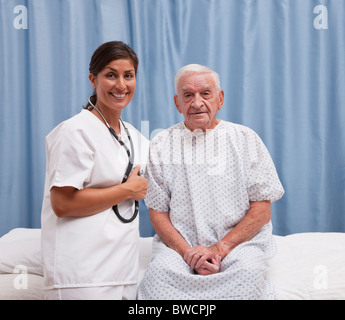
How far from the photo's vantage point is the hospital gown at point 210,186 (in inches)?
62.1

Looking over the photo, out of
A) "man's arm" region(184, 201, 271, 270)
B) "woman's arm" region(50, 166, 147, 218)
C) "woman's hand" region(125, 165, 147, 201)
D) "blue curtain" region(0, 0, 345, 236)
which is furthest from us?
"blue curtain" region(0, 0, 345, 236)

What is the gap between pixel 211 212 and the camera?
162 centimetres

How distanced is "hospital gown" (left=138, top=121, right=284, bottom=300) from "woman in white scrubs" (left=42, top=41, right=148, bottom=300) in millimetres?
183

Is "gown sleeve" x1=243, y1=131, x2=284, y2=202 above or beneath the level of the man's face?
beneath

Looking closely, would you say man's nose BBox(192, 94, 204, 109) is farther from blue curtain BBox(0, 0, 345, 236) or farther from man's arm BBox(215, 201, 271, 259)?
blue curtain BBox(0, 0, 345, 236)

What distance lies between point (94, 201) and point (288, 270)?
0.88 meters

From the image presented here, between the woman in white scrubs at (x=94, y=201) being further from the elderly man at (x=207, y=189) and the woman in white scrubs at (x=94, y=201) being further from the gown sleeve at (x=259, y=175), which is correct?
the gown sleeve at (x=259, y=175)

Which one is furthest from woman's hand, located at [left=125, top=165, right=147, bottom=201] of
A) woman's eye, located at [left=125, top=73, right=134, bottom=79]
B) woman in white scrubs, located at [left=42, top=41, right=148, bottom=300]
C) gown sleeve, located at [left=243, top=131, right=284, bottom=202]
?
gown sleeve, located at [left=243, top=131, right=284, bottom=202]

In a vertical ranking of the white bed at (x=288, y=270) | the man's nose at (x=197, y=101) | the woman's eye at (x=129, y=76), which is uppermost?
the woman's eye at (x=129, y=76)

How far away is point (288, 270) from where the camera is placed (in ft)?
5.23

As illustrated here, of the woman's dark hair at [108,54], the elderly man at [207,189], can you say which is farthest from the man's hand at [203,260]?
the woman's dark hair at [108,54]

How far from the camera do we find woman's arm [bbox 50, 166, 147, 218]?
4.16ft

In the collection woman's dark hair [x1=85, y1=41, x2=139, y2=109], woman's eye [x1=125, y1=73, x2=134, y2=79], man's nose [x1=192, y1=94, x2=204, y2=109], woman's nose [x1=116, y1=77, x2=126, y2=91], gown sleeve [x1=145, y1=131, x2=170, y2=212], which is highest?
woman's dark hair [x1=85, y1=41, x2=139, y2=109]
